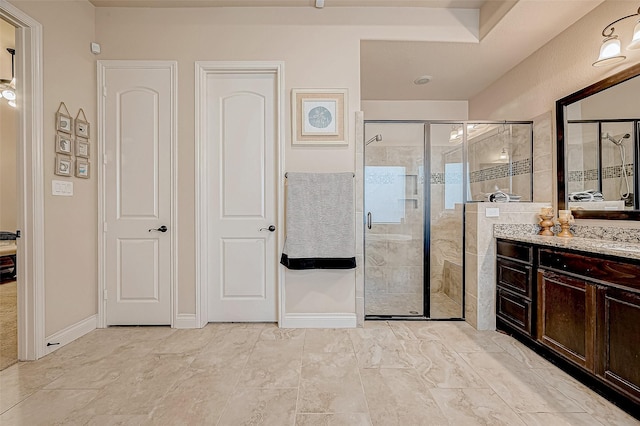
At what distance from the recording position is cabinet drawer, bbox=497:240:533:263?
231 centimetres

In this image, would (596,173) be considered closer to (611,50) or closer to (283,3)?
(611,50)

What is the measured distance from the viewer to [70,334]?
2439 millimetres

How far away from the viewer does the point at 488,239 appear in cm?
271

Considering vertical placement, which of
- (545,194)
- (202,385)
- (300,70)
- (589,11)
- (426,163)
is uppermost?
(589,11)

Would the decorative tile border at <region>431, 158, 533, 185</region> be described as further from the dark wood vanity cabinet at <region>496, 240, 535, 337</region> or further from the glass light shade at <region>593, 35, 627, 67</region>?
the glass light shade at <region>593, 35, 627, 67</region>

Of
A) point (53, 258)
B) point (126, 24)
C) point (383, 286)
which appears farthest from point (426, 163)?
point (53, 258)

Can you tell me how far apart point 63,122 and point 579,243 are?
386 cm

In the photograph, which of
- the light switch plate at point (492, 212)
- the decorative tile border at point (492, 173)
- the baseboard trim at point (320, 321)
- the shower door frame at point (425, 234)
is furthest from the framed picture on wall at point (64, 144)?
the light switch plate at point (492, 212)

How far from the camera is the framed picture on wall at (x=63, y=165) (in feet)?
7.72

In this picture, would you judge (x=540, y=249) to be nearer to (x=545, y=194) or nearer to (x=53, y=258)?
(x=545, y=194)

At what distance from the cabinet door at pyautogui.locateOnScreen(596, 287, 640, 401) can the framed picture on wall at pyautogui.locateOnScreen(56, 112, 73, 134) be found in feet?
12.6

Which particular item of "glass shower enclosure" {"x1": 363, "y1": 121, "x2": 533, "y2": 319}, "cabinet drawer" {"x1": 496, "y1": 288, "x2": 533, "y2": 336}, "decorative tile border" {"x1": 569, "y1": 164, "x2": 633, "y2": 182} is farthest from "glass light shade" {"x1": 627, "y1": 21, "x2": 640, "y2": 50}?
"cabinet drawer" {"x1": 496, "y1": 288, "x2": 533, "y2": 336}

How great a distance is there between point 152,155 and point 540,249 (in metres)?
3.26

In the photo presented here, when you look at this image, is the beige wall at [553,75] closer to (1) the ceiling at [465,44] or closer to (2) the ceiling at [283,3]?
(1) the ceiling at [465,44]
